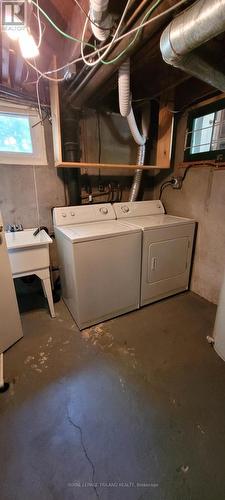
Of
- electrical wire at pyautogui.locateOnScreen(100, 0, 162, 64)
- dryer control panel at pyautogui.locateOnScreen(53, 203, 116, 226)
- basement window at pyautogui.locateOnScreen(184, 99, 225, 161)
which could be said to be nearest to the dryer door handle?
dryer control panel at pyautogui.locateOnScreen(53, 203, 116, 226)

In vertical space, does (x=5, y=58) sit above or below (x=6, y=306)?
above

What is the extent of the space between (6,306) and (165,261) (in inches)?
60.1

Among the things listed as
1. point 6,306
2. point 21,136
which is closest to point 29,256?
point 6,306

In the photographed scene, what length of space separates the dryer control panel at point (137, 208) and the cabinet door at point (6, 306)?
50.3 inches

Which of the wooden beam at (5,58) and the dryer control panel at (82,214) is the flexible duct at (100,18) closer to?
the wooden beam at (5,58)

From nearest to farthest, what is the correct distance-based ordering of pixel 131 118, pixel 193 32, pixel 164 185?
1. pixel 193 32
2. pixel 131 118
3. pixel 164 185

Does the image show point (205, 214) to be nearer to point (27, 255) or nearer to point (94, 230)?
point (94, 230)

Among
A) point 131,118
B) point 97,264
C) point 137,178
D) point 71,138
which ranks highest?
point 131,118

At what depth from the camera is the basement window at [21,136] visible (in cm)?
200

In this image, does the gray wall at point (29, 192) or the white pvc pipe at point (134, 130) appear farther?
the gray wall at point (29, 192)

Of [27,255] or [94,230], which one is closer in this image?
[27,255]

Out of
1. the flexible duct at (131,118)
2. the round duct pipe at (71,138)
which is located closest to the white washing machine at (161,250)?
the flexible duct at (131,118)

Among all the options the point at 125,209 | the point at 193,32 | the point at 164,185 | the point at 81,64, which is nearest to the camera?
the point at 193,32

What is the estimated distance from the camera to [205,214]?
2160 millimetres
